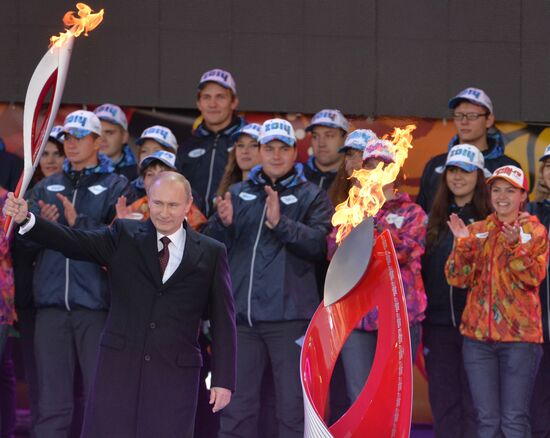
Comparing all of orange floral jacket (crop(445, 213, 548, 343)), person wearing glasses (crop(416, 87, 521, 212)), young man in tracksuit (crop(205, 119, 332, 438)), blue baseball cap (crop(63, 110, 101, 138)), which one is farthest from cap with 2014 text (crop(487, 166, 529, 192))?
blue baseball cap (crop(63, 110, 101, 138))

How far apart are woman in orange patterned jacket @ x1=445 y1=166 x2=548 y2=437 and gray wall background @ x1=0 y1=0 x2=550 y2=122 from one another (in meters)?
1.85

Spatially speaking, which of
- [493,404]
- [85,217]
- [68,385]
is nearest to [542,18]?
[493,404]

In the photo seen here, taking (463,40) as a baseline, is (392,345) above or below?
below

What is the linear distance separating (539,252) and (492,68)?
2.26 metres

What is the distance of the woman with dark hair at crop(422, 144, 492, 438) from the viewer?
6000 mm

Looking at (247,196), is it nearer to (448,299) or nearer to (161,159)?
(161,159)

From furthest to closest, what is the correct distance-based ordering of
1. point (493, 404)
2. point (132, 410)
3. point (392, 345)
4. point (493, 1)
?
point (493, 1) → point (493, 404) → point (132, 410) → point (392, 345)

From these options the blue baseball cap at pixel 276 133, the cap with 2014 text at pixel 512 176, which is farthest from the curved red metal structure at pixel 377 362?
the blue baseball cap at pixel 276 133

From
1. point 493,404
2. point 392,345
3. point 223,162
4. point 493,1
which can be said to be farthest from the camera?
point 493,1

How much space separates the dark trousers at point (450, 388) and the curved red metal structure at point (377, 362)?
196cm

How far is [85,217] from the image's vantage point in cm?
577

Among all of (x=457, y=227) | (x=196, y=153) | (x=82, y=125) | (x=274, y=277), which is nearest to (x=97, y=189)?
(x=82, y=125)

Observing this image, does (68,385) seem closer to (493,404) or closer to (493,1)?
(493,404)

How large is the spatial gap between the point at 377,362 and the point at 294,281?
1.84 meters
